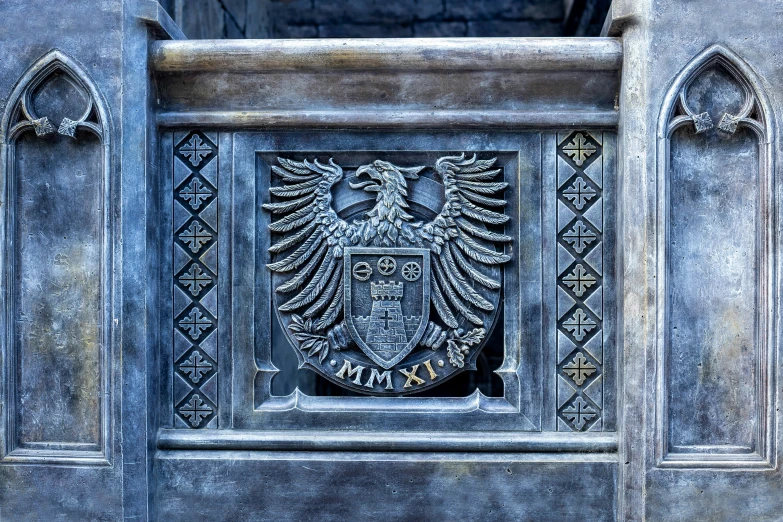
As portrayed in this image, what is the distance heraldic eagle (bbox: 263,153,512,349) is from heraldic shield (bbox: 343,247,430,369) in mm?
44

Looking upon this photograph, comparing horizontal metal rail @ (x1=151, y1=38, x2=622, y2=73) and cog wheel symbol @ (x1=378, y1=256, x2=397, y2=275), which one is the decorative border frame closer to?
horizontal metal rail @ (x1=151, y1=38, x2=622, y2=73)

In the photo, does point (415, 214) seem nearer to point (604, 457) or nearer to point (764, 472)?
point (604, 457)

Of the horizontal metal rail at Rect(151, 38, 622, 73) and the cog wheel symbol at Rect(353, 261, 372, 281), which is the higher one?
the horizontal metal rail at Rect(151, 38, 622, 73)

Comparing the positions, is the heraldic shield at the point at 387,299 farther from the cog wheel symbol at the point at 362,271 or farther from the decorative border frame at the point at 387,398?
the decorative border frame at the point at 387,398

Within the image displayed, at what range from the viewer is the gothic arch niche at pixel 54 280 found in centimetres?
277

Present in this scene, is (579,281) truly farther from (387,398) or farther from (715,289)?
(387,398)

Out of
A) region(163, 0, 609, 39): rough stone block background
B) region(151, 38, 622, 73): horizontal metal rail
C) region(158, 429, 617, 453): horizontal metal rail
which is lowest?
region(158, 429, 617, 453): horizontal metal rail

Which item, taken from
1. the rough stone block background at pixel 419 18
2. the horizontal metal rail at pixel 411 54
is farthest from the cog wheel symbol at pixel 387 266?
the rough stone block background at pixel 419 18

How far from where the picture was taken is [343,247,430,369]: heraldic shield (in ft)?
9.23

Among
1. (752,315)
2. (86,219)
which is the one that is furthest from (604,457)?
(86,219)

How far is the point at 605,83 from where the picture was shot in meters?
2.81

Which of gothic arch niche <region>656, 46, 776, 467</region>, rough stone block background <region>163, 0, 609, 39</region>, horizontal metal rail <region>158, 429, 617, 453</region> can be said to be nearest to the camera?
gothic arch niche <region>656, 46, 776, 467</region>

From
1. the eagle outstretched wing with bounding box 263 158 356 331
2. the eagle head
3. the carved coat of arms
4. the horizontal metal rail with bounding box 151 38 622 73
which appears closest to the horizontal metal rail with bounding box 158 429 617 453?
the carved coat of arms

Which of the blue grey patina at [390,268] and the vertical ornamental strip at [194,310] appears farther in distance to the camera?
the vertical ornamental strip at [194,310]
